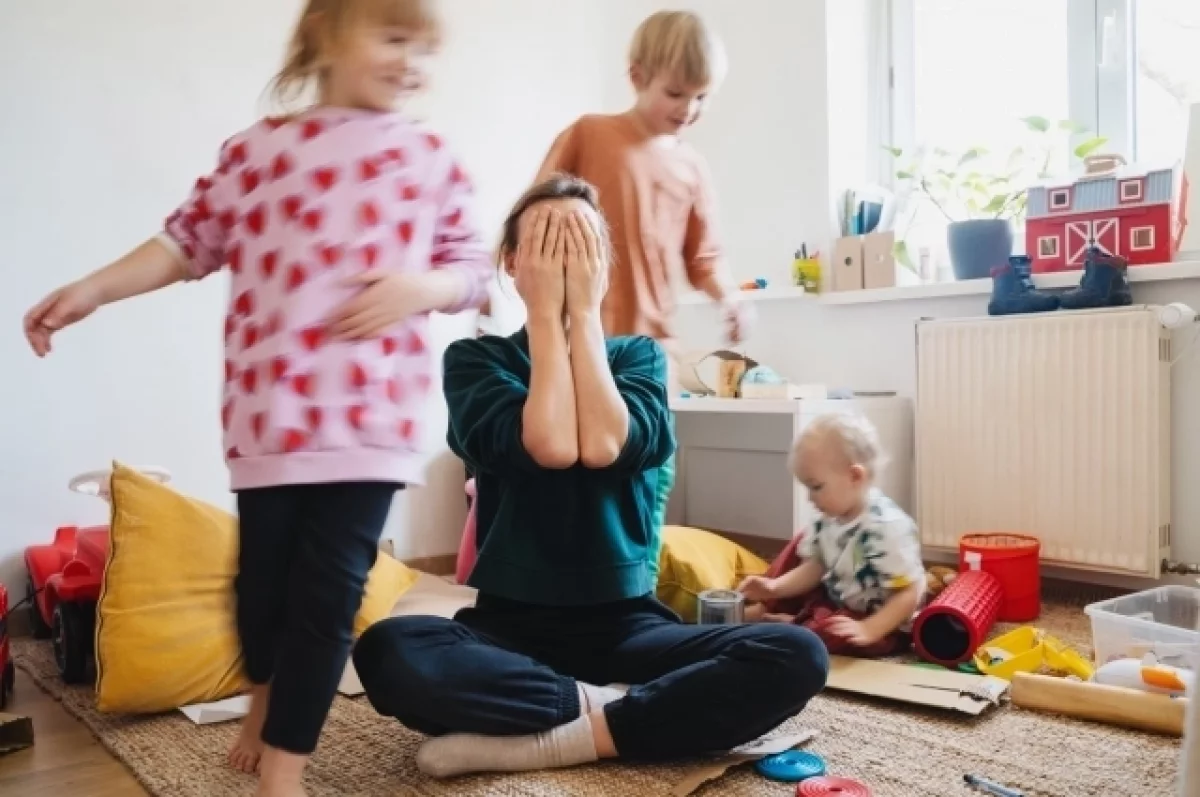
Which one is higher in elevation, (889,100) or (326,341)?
(889,100)

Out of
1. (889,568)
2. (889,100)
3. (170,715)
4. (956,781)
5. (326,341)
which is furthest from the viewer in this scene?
(889,100)

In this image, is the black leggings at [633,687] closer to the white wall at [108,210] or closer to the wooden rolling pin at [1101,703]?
the wooden rolling pin at [1101,703]

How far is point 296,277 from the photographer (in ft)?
3.15

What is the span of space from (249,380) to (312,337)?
0.25 ft

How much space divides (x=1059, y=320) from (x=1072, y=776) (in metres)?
1.21

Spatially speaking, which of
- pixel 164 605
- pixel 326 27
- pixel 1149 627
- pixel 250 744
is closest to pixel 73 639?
pixel 164 605

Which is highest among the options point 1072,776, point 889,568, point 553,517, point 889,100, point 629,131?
point 889,100

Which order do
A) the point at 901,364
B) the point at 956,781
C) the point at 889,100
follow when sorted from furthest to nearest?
the point at 889,100
the point at 901,364
the point at 956,781

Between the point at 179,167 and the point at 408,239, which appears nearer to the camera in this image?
the point at 408,239

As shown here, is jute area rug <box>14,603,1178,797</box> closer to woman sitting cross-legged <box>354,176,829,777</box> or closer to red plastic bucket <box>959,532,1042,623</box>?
woman sitting cross-legged <box>354,176,829,777</box>

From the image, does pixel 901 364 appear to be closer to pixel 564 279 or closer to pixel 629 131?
pixel 629 131

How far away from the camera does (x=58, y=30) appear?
2051 millimetres

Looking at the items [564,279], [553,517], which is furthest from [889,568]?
[564,279]

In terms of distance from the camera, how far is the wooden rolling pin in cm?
125
